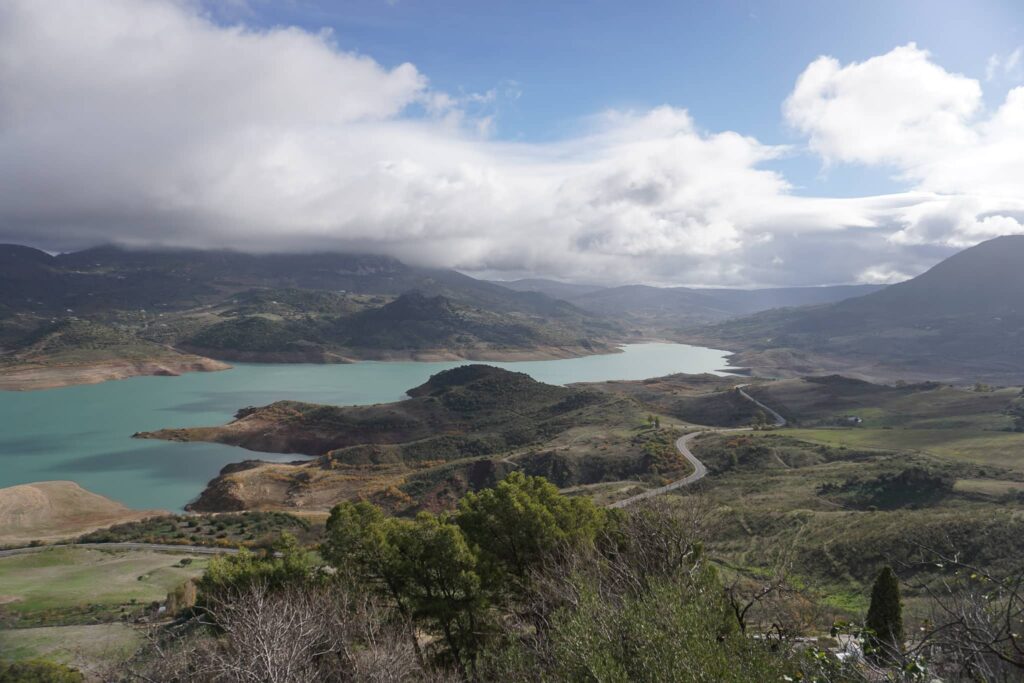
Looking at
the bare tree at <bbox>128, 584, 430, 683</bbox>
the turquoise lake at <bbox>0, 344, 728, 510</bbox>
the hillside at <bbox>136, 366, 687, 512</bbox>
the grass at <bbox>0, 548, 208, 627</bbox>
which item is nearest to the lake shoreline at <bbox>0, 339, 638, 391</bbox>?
the turquoise lake at <bbox>0, 344, 728, 510</bbox>

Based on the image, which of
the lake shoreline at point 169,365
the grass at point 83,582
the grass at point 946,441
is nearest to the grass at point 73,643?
the grass at point 83,582

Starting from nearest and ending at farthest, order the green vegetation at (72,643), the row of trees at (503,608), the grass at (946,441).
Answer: the row of trees at (503,608) < the green vegetation at (72,643) < the grass at (946,441)

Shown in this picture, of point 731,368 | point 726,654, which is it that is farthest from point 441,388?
point 731,368

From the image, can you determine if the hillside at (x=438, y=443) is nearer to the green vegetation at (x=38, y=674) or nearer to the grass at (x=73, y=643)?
the grass at (x=73, y=643)

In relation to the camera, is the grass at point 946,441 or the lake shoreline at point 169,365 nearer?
the grass at point 946,441

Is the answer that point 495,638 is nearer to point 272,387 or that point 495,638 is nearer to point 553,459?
point 553,459

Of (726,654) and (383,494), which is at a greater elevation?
(726,654)
